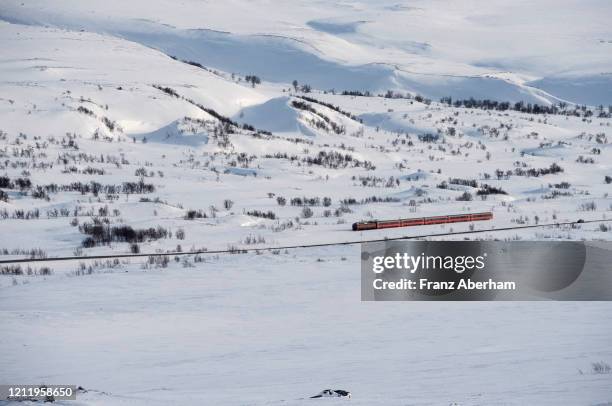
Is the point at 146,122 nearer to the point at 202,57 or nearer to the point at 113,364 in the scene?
the point at 113,364

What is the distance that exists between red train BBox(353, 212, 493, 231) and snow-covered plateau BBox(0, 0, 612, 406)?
0.78 feet

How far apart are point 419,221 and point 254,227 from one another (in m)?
4.09

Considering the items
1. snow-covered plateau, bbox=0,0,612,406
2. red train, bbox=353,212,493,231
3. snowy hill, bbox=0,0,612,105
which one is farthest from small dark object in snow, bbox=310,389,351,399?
snowy hill, bbox=0,0,612,105

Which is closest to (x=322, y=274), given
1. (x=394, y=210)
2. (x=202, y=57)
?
(x=394, y=210)

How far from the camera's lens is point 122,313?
11164mm

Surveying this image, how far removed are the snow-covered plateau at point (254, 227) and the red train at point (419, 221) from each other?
0.24 meters

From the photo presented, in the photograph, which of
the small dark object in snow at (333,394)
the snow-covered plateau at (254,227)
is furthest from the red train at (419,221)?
the small dark object in snow at (333,394)

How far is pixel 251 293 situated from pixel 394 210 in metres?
11.6

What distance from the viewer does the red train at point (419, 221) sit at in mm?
19142

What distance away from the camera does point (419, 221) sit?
20.1 meters

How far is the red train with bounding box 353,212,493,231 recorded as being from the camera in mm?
19142

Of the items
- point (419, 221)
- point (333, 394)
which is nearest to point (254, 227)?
point (419, 221)

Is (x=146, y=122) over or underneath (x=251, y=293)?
over

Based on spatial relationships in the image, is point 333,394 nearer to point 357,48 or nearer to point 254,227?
point 254,227
